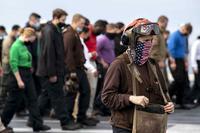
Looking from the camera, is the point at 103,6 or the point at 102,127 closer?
the point at 102,127

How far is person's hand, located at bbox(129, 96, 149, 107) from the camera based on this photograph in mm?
5320

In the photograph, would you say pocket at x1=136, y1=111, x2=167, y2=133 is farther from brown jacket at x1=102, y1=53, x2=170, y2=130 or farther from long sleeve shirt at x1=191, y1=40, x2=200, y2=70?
long sleeve shirt at x1=191, y1=40, x2=200, y2=70

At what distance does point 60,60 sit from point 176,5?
5.18 metres

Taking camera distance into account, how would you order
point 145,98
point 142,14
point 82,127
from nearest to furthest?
point 145,98, point 82,127, point 142,14

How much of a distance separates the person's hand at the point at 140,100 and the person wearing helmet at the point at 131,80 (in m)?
0.07

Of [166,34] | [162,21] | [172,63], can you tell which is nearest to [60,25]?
[162,21]

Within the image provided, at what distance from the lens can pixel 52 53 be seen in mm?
10117

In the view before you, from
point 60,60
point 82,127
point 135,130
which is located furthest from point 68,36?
point 135,130

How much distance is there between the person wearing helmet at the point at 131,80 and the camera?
549cm

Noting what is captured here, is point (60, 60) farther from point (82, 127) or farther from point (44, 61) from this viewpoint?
point (82, 127)

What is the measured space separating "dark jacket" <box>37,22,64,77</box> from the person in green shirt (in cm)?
20

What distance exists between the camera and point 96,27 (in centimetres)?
1265

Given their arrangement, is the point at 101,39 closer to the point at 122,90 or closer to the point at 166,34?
the point at 166,34

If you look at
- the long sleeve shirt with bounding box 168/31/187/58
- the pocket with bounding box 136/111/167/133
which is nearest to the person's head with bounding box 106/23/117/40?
the long sleeve shirt with bounding box 168/31/187/58
